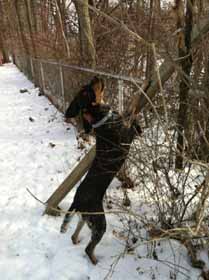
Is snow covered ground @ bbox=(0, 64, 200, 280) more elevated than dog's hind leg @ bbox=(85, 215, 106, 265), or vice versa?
dog's hind leg @ bbox=(85, 215, 106, 265)

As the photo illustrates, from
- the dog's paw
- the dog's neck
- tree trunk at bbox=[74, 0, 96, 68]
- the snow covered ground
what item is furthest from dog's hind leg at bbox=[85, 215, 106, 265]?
tree trunk at bbox=[74, 0, 96, 68]

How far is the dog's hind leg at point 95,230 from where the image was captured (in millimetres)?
3248

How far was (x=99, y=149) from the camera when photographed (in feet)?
10.9

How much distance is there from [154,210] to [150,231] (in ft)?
1.68

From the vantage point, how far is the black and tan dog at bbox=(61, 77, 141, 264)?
3.18 meters

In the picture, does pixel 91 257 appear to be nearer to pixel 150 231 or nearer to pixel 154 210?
pixel 150 231

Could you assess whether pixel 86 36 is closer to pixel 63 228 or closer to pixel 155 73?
pixel 63 228

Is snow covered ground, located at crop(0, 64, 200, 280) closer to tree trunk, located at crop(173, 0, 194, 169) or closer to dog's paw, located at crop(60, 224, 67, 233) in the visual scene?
dog's paw, located at crop(60, 224, 67, 233)

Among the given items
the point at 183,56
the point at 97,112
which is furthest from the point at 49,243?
the point at 183,56

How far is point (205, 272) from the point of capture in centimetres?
299

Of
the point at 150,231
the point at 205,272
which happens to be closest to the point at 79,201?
the point at 150,231

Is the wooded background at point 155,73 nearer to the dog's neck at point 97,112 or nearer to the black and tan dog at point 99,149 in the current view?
the black and tan dog at point 99,149

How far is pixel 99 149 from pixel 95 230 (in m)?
0.78

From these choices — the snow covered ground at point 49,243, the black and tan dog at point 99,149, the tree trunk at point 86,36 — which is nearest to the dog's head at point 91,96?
the black and tan dog at point 99,149
